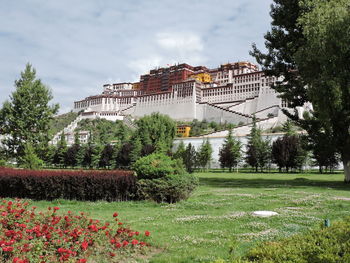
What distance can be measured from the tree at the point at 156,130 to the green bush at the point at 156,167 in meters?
33.6

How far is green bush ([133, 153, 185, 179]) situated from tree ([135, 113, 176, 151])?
33.6 metres

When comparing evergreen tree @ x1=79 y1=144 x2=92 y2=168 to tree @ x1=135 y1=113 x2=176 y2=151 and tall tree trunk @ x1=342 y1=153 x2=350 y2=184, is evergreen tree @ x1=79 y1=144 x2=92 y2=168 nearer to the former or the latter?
tree @ x1=135 y1=113 x2=176 y2=151

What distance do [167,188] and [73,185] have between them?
335cm

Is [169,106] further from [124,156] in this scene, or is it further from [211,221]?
[211,221]

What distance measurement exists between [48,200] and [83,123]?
10248 centimetres

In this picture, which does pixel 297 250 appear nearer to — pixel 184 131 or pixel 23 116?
pixel 23 116

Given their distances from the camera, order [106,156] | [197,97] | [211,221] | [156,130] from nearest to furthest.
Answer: [211,221] → [156,130] → [106,156] → [197,97]

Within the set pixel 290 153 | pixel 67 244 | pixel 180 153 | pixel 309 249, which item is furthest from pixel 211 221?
pixel 290 153

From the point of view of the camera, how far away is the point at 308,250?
3549 millimetres

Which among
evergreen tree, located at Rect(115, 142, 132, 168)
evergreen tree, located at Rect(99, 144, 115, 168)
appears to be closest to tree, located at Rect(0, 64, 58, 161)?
evergreen tree, located at Rect(115, 142, 132, 168)

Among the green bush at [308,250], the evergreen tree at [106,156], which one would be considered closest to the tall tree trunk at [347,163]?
the green bush at [308,250]

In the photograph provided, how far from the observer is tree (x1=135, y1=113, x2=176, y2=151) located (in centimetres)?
4526

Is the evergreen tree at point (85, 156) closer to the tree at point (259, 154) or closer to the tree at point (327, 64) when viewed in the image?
the tree at point (259, 154)

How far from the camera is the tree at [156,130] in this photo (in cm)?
4526
